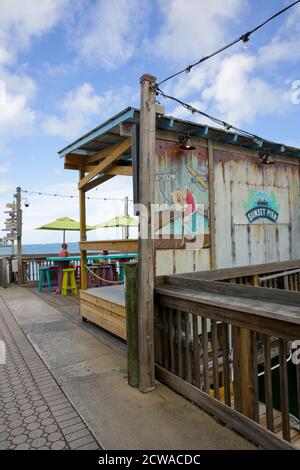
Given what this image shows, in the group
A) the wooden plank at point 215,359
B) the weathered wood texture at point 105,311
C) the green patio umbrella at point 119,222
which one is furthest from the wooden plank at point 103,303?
the green patio umbrella at point 119,222

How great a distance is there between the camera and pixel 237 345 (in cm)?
214

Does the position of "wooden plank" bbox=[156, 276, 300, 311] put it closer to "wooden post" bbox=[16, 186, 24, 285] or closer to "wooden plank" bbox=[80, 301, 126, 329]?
"wooden plank" bbox=[80, 301, 126, 329]

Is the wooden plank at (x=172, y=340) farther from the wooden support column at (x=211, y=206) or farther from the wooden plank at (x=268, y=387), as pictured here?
the wooden support column at (x=211, y=206)

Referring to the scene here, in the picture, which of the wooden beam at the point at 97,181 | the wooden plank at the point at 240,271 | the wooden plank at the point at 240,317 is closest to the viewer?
the wooden plank at the point at 240,317

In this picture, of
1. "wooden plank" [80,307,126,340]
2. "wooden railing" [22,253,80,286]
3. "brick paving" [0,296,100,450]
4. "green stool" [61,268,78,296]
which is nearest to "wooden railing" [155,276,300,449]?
"brick paving" [0,296,100,450]

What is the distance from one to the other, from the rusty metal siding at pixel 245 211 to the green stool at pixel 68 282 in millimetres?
4866

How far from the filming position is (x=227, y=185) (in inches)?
176

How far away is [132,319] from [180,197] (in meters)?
1.80

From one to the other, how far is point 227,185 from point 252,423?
10.8 feet

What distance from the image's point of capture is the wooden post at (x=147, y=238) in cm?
275

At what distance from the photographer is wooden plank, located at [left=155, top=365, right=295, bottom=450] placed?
1.82m
